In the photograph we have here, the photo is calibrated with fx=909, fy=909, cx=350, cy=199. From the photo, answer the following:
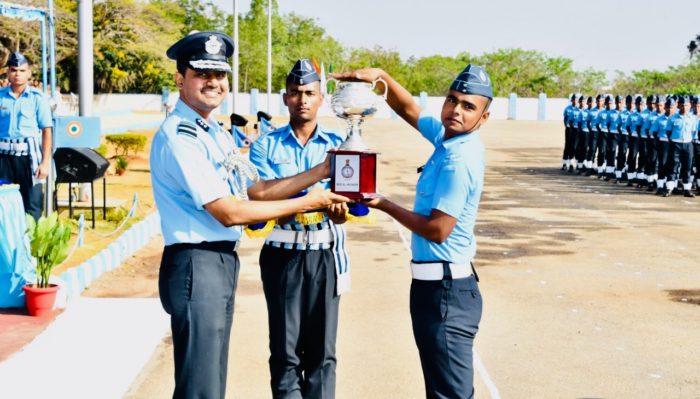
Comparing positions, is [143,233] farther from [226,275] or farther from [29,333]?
[226,275]

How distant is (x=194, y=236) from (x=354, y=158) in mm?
880

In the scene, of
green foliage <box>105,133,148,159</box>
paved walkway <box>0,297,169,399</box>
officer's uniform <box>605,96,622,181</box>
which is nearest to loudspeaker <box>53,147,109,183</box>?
paved walkway <box>0,297,169,399</box>

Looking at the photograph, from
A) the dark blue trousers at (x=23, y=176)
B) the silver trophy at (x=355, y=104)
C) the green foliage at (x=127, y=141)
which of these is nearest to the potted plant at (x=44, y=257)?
the dark blue trousers at (x=23, y=176)

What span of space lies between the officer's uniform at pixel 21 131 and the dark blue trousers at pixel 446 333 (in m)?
6.56

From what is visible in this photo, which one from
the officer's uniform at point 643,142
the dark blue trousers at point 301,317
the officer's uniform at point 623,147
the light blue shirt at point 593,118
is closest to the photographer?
the dark blue trousers at point 301,317

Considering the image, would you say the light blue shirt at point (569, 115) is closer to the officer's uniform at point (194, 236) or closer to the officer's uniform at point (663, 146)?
the officer's uniform at point (663, 146)

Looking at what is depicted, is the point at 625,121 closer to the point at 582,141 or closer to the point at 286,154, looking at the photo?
the point at 582,141

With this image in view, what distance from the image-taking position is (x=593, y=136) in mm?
23359

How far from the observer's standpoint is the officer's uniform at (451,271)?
415 centimetres

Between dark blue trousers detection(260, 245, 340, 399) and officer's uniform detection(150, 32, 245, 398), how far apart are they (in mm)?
773

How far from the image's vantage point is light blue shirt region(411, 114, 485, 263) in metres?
4.12

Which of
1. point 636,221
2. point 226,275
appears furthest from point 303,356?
point 636,221

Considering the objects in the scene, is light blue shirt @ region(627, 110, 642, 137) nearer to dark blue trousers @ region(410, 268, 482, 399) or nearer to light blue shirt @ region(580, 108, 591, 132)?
light blue shirt @ region(580, 108, 591, 132)

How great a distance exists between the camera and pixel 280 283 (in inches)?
188
